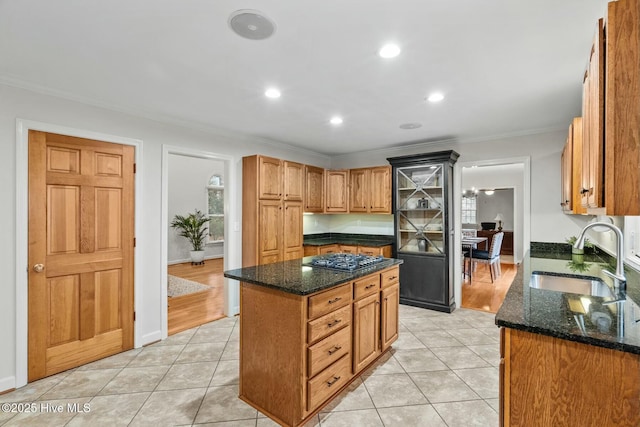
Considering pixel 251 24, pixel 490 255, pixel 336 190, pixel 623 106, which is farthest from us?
pixel 490 255

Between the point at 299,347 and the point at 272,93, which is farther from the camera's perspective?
the point at 272,93

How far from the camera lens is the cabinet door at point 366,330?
2408 mm

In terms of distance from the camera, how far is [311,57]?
2.07m

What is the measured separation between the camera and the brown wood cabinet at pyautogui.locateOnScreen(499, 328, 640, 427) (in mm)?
1103

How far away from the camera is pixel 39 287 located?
8.41 feet

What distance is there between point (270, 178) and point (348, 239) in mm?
2018

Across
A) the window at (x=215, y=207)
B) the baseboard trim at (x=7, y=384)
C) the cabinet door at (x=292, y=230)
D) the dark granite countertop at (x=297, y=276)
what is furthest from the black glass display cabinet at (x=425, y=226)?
the window at (x=215, y=207)

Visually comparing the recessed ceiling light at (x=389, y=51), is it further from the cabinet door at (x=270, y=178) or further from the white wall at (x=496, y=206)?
the white wall at (x=496, y=206)

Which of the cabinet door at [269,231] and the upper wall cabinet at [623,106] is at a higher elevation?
the upper wall cabinet at [623,106]

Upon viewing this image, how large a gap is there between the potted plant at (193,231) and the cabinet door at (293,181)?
431 centimetres

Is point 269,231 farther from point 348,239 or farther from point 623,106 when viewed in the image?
point 623,106

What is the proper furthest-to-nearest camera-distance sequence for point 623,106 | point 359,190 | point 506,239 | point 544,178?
1. point 506,239
2. point 359,190
3. point 544,178
4. point 623,106

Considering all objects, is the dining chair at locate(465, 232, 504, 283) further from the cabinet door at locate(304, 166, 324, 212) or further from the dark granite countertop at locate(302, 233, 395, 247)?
the cabinet door at locate(304, 166, 324, 212)

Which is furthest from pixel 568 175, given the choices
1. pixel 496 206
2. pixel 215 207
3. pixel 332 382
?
pixel 496 206
